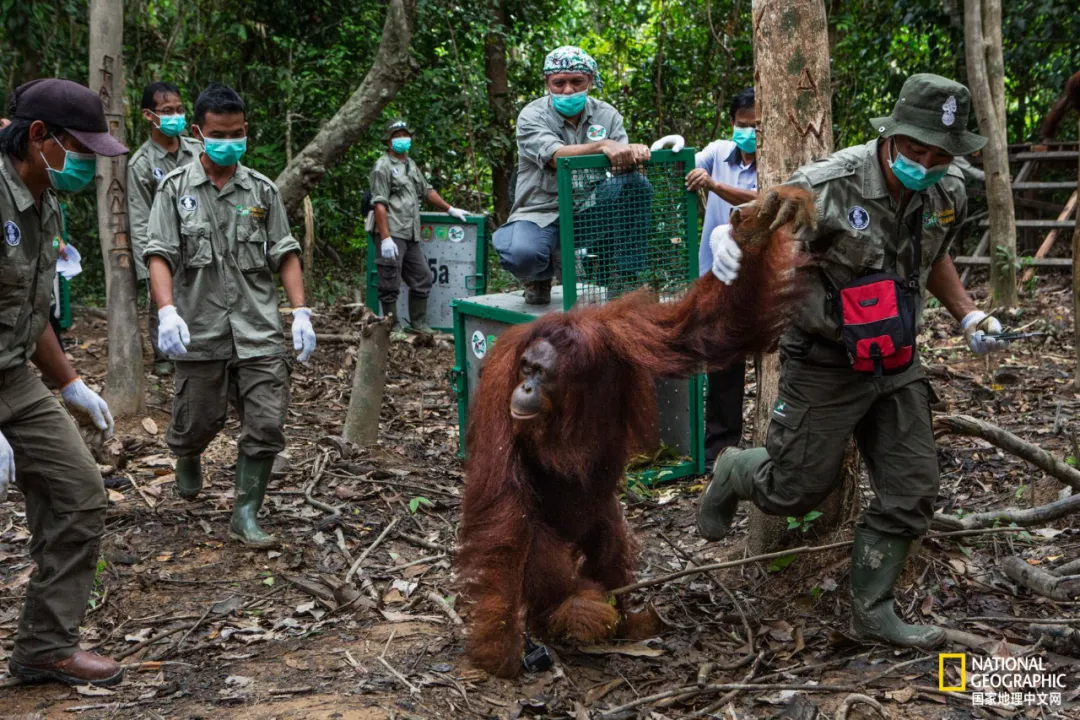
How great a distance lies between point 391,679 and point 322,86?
980 centimetres

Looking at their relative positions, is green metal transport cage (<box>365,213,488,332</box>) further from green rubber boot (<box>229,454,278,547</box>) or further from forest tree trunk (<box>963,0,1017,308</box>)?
green rubber boot (<box>229,454,278,547</box>)

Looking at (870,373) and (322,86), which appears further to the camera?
(322,86)

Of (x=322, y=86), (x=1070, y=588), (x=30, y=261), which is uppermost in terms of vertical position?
(x=322, y=86)

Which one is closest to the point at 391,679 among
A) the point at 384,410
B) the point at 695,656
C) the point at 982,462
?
the point at 695,656

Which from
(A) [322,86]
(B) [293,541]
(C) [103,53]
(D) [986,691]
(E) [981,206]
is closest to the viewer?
(D) [986,691]

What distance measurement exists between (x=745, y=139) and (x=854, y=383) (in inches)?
108

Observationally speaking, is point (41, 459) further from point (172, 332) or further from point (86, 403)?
point (172, 332)

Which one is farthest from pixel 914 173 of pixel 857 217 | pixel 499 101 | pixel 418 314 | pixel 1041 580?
pixel 499 101

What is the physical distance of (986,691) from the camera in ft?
10.0

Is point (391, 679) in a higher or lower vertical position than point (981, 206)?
lower

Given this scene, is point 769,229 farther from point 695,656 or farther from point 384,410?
point 384,410

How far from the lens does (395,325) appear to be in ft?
31.9

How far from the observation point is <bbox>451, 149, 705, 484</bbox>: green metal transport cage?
479 cm

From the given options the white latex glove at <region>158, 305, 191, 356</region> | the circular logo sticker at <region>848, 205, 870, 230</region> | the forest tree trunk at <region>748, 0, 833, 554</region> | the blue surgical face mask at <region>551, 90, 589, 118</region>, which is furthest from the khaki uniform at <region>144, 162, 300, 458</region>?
the circular logo sticker at <region>848, 205, 870, 230</region>
